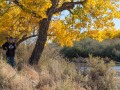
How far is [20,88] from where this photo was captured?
11633 millimetres

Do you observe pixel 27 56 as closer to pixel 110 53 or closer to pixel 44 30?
pixel 44 30

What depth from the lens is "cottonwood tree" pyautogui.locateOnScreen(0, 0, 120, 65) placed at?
63.7 ft

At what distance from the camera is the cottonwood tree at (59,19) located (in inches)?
764

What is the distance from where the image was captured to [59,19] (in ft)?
78.1

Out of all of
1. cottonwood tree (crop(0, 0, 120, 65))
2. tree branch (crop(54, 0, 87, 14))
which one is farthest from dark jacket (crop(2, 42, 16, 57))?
tree branch (crop(54, 0, 87, 14))

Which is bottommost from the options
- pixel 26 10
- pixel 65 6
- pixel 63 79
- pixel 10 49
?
pixel 63 79

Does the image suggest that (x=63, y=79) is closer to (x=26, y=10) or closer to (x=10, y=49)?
(x=10, y=49)

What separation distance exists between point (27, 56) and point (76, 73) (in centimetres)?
976

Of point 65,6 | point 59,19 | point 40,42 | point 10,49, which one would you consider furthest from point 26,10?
point 59,19

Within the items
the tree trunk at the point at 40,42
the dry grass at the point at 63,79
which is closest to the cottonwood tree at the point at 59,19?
the tree trunk at the point at 40,42

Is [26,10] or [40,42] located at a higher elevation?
[26,10]

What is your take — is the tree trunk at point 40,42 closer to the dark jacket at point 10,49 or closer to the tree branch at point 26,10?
the tree branch at point 26,10

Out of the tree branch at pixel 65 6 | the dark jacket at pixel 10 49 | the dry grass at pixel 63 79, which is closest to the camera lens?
the dry grass at pixel 63 79

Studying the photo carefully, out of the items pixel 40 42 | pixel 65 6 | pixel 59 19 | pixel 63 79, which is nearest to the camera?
pixel 63 79
